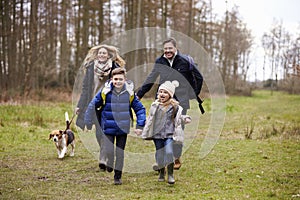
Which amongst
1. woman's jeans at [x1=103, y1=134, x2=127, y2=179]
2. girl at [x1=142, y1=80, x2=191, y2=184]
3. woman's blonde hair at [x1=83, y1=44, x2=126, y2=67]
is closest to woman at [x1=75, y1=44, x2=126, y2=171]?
woman's blonde hair at [x1=83, y1=44, x2=126, y2=67]

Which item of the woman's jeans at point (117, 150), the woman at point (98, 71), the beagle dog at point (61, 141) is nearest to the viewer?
the woman's jeans at point (117, 150)

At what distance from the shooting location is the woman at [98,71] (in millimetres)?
7578

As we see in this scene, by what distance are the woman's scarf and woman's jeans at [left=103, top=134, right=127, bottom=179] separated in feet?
4.49

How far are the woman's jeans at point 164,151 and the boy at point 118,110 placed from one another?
1.28 ft

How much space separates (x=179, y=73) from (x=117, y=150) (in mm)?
1649

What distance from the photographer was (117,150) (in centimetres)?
676

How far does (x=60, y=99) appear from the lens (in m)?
24.2

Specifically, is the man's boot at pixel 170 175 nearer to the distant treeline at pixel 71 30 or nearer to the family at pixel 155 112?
the family at pixel 155 112

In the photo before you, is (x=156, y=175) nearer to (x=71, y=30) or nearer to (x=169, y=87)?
(x=169, y=87)

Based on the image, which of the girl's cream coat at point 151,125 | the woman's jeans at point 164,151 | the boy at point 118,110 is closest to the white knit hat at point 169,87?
the girl's cream coat at point 151,125

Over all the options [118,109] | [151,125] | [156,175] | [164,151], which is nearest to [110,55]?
[118,109]

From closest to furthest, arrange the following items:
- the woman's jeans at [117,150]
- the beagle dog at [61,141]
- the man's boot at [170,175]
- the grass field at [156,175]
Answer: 1. the grass field at [156,175]
2. the man's boot at [170,175]
3. the woman's jeans at [117,150]
4. the beagle dog at [61,141]

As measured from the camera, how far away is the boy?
21.5ft

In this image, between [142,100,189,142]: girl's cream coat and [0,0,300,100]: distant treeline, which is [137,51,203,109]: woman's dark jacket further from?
[0,0,300,100]: distant treeline
